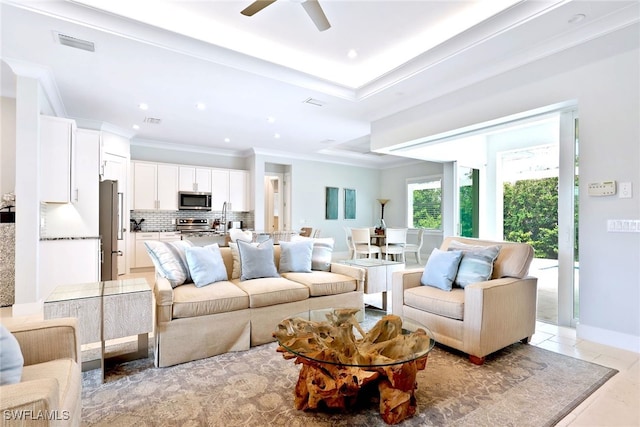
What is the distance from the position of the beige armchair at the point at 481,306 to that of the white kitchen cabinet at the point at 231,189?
5.45m

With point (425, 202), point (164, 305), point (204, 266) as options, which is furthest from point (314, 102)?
point (425, 202)

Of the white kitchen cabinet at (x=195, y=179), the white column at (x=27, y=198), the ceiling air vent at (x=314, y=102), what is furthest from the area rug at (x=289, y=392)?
the white kitchen cabinet at (x=195, y=179)

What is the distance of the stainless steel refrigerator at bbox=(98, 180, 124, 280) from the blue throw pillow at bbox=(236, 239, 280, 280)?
9.16ft

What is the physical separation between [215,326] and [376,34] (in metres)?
3.13

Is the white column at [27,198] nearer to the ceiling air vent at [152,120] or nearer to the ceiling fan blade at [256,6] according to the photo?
the ceiling air vent at [152,120]

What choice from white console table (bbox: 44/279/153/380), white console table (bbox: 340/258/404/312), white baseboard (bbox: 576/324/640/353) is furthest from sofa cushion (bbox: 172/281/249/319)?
white baseboard (bbox: 576/324/640/353)

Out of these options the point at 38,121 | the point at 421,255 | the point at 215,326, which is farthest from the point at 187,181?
the point at 421,255

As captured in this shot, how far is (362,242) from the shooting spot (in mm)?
→ 6941

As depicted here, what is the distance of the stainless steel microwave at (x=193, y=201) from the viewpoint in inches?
277

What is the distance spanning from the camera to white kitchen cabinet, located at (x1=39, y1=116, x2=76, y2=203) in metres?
3.82

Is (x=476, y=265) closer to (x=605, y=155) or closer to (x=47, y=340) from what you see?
(x=605, y=155)

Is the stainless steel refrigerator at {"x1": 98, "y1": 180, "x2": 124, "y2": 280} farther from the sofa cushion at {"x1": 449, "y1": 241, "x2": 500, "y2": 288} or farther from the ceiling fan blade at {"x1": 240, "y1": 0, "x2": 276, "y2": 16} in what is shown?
the sofa cushion at {"x1": 449, "y1": 241, "x2": 500, "y2": 288}

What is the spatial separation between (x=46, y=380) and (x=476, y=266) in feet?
9.70

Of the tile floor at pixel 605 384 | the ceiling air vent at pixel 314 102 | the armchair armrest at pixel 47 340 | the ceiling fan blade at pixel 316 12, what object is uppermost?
the ceiling fan blade at pixel 316 12
